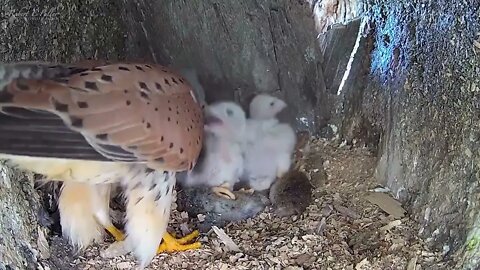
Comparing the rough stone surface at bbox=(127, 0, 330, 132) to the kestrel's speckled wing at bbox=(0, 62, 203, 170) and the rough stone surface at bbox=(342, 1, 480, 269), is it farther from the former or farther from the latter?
the kestrel's speckled wing at bbox=(0, 62, 203, 170)

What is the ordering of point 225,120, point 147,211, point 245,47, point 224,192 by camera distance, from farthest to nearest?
point 245,47, point 225,120, point 224,192, point 147,211

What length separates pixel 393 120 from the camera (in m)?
2.35

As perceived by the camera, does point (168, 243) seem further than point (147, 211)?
Yes

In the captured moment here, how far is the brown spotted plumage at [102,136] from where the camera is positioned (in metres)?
1.62

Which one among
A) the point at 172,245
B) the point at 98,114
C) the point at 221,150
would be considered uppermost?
the point at 98,114

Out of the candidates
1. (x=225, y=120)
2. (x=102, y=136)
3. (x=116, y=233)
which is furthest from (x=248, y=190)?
(x=102, y=136)

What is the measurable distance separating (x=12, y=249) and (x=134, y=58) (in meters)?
1.04

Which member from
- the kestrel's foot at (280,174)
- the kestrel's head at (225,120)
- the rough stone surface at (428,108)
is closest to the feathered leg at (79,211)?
the kestrel's head at (225,120)

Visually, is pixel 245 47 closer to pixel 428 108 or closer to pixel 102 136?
pixel 428 108

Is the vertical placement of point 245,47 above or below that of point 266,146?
above

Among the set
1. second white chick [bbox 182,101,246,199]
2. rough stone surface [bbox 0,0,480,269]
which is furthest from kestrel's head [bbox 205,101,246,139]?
Answer: rough stone surface [bbox 0,0,480,269]

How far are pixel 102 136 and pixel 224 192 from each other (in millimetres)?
748

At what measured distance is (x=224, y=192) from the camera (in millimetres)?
2381

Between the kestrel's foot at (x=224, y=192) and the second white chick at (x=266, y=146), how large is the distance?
0.41 ft
